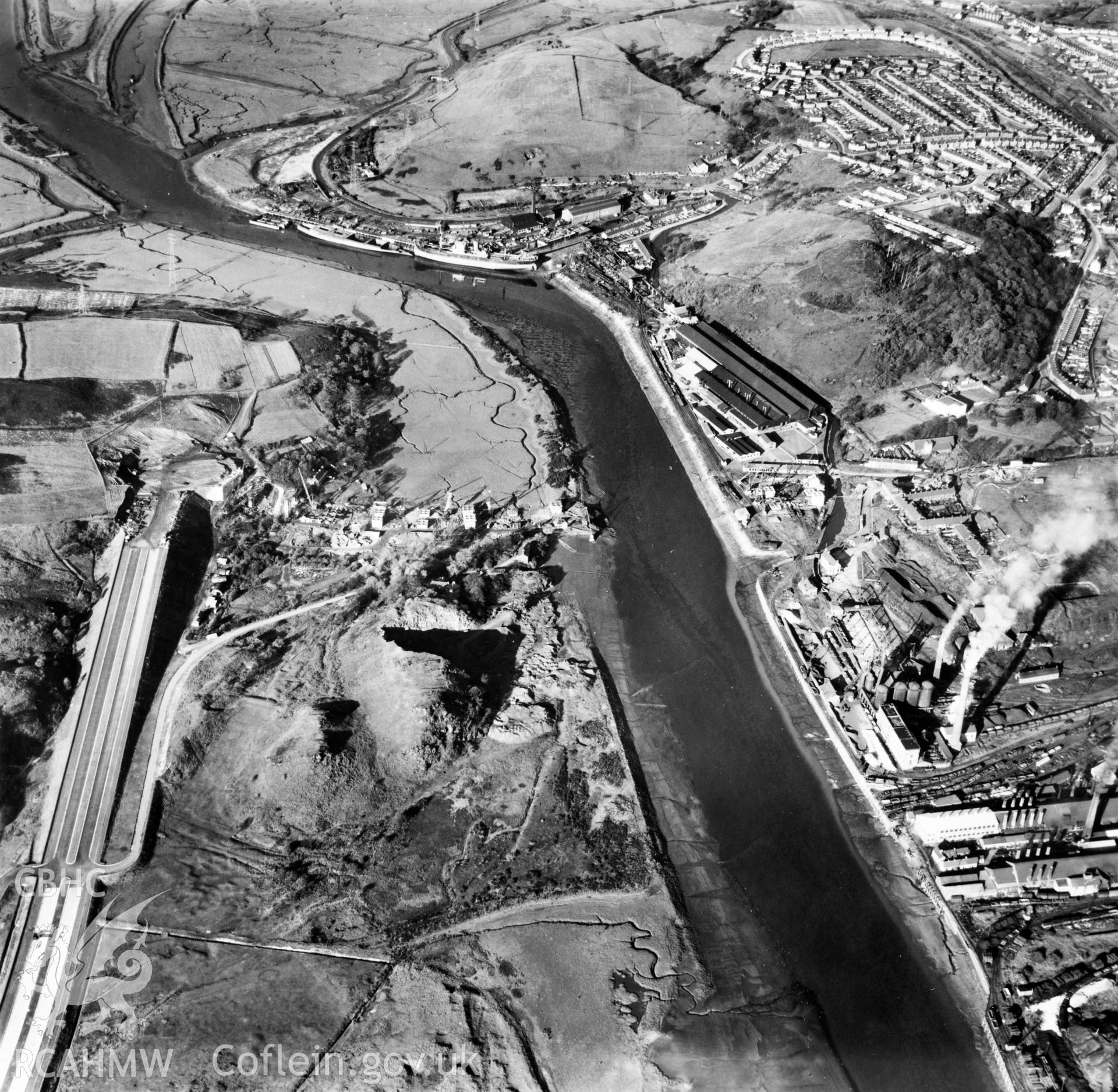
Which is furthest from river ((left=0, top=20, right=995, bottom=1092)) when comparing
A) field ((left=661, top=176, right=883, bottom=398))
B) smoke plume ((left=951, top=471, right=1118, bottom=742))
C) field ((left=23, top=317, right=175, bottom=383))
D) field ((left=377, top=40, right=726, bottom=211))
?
field ((left=23, top=317, right=175, bottom=383))

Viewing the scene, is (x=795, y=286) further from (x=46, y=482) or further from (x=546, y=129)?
(x=46, y=482)

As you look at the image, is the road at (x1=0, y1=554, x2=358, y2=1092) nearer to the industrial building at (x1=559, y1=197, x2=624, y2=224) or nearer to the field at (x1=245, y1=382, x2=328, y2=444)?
the field at (x1=245, y1=382, x2=328, y2=444)

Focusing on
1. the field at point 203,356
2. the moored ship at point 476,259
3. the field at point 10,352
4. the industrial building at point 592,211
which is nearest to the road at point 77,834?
the field at point 203,356

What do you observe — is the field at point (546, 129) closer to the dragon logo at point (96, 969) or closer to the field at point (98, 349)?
the field at point (98, 349)

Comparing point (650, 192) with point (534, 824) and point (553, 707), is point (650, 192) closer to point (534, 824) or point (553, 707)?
point (553, 707)

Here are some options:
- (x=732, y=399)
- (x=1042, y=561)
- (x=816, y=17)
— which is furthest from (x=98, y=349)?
(x=816, y=17)

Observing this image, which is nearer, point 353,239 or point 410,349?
point 410,349

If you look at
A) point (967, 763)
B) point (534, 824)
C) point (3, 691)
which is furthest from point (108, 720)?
point (967, 763)
